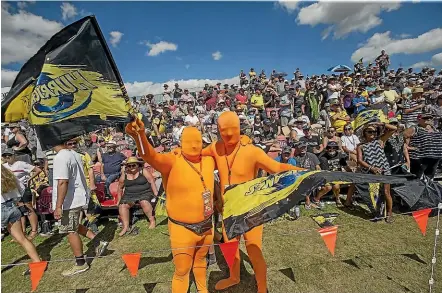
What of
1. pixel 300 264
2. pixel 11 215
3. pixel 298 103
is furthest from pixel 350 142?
pixel 11 215

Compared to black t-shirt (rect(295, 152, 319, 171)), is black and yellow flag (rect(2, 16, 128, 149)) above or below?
above

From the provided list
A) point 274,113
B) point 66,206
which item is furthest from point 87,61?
point 274,113

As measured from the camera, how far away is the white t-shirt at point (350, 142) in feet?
24.9

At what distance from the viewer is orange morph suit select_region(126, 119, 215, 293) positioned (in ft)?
9.23

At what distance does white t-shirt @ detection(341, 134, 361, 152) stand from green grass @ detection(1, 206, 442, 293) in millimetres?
2484

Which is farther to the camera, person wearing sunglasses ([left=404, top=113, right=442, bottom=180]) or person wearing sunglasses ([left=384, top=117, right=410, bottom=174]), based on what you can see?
person wearing sunglasses ([left=384, top=117, right=410, bottom=174])

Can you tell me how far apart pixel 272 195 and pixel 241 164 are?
0.66 metres

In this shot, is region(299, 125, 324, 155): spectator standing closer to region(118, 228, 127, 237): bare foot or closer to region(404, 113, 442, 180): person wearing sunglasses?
region(404, 113, 442, 180): person wearing sunglasses

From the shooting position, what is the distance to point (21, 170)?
571 cm

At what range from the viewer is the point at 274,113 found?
11070 millimetres

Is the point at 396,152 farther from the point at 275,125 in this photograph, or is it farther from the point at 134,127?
the point at 134,127

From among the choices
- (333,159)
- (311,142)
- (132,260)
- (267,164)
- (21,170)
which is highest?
(267,164)

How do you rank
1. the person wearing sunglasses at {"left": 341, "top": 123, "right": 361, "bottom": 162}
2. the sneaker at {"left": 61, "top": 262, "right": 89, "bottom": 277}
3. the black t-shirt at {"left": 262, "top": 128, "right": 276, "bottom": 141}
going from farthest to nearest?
the black t-shirt at {"left": 262, "top": 128, "right": 276, "bottom": 141}
the person wearing sunglasses at {"left": 341, "top": 123, "right": 361, "bottom": 162}
the sneaker at {"left": 61, "top": 262, "right": 89, "bottom": 277}

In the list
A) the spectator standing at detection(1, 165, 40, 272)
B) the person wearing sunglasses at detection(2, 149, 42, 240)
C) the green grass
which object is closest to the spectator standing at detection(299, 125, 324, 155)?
the green grass
